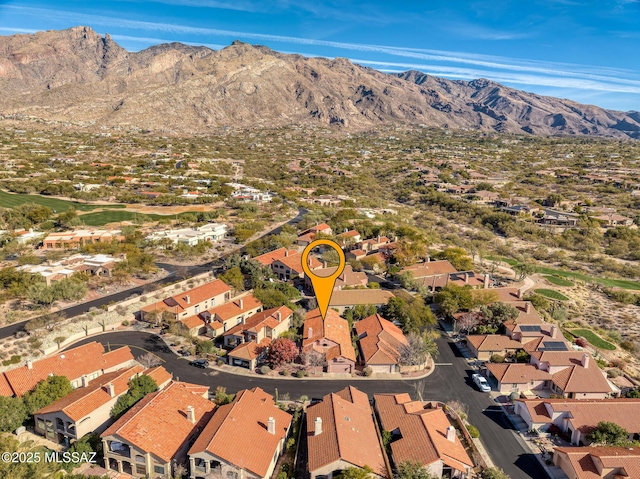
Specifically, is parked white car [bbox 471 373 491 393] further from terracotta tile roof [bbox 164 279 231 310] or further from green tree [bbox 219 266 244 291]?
green tree [bbox 219 266 244 291]

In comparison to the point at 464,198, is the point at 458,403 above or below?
below

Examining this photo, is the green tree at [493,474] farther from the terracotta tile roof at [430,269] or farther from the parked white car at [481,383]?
the terracotta tile roof at [430,269]

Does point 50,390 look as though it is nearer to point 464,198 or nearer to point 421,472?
point 421,472

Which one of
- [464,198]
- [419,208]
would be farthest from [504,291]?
[464,198]

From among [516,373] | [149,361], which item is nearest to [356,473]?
[516,373]

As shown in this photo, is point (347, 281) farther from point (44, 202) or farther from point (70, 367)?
point (44, 202)

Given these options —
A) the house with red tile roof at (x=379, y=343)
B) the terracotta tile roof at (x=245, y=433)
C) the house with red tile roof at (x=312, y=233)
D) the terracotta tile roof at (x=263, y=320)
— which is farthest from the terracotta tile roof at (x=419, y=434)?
the house with red tile roof at (x=312, y=233)
